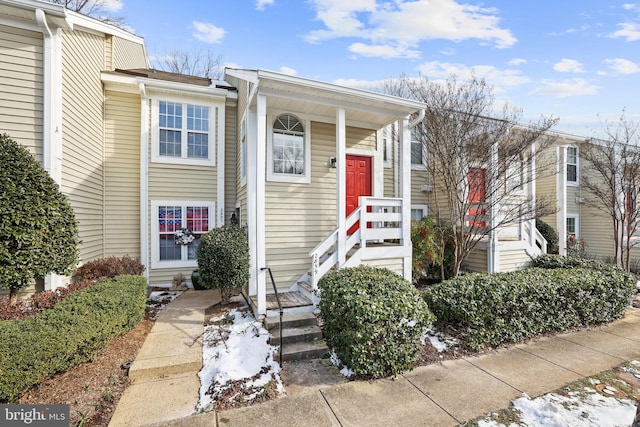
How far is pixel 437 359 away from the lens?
4.03 meters

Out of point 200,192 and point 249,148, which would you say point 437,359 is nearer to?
point 249,148

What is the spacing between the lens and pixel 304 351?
3980mm

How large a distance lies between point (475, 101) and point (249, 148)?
5.15m

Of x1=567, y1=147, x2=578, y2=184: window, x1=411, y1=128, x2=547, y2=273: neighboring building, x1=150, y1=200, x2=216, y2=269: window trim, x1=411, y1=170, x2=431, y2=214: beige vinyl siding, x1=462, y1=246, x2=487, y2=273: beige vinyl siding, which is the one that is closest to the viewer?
x1=411, y1=128, x2=547, y2=273: neighboring building

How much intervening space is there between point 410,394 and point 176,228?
22.1ft

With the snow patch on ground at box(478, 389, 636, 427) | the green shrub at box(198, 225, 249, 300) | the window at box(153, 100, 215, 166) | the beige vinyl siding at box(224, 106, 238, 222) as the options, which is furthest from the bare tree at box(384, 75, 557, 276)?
the window at box(153, 100, 215, 166)

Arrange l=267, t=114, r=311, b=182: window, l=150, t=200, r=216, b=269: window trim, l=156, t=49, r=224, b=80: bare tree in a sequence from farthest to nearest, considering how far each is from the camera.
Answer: l=156, t=49, r=224, b=80: bare tree
l=150, t=200, r=216, b=269: window trim
l=267, t=114, r=311, b=182: window

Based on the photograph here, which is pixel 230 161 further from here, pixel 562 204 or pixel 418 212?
pixel 562 204

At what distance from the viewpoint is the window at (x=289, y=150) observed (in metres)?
6.20

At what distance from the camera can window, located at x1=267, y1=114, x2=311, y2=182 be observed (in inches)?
244

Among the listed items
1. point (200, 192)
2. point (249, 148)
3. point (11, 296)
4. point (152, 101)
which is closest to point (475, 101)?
point (249, 148)

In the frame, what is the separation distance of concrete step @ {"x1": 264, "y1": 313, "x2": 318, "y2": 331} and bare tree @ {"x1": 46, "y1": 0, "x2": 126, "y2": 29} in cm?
1512

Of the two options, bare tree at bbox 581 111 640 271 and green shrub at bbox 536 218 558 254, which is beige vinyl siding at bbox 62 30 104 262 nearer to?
green shrub at bbox 536 218 558 254

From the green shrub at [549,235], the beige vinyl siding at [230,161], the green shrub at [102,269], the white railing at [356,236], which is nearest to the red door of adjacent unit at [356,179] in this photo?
the white railing at [356,236]
